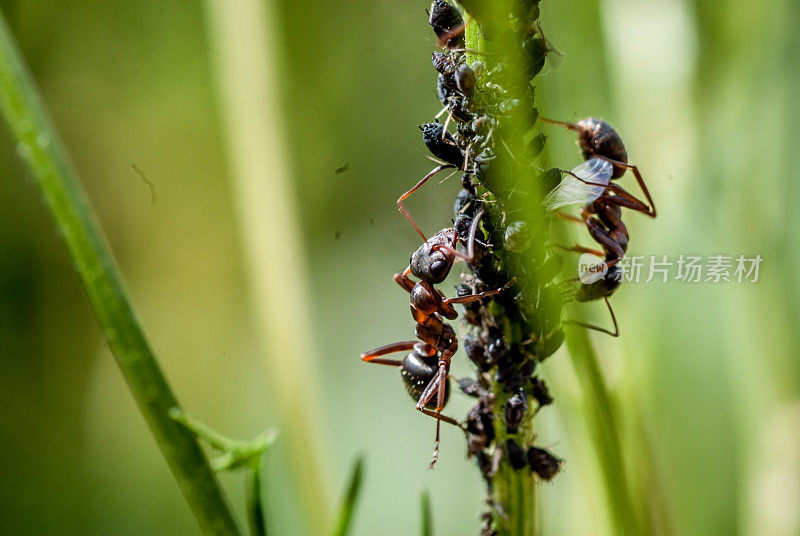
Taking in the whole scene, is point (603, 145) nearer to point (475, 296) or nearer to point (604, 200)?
point (604, 200)

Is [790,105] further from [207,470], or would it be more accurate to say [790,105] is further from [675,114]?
[207,470]

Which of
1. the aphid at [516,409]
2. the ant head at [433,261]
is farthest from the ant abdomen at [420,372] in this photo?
the aphid at [516,409]

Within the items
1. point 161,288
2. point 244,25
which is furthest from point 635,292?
point 161,288

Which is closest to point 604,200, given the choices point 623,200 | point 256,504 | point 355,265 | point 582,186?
point 623,200

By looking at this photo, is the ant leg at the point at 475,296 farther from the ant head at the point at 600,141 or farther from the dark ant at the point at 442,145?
the ant head at the point at 600,141

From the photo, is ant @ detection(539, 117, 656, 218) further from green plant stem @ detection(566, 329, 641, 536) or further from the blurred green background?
green plant stem @ detection(566, 329, 641, 536)

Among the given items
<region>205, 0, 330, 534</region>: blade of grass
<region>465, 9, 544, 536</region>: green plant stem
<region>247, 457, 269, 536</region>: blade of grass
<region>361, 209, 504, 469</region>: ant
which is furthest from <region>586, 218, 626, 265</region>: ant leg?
<region>205, 0, 330, 534</region>: blade of grass
